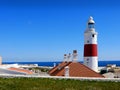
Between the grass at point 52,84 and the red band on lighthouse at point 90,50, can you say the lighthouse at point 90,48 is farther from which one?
the grass at point 52,84

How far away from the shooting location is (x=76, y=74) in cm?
2711

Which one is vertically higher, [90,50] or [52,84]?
[90,50]

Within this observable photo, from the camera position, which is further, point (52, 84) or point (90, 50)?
point (90, 50)

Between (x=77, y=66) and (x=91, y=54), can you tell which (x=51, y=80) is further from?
(x=91, y=54)

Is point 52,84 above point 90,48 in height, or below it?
below

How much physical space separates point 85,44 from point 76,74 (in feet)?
16.5

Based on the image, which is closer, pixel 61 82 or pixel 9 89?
pixel 9 89

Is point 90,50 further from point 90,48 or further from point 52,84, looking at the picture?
point 52,84

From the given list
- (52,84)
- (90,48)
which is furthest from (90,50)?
(52,84)

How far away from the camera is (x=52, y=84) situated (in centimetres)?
1564

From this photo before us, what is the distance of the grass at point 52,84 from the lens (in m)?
14.9

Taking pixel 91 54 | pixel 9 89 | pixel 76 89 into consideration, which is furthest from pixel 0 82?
pixel 91 54

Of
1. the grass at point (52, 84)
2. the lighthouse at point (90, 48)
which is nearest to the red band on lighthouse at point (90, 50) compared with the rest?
the lighthouse at point (90, 48)

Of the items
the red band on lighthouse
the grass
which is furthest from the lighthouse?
the grass
